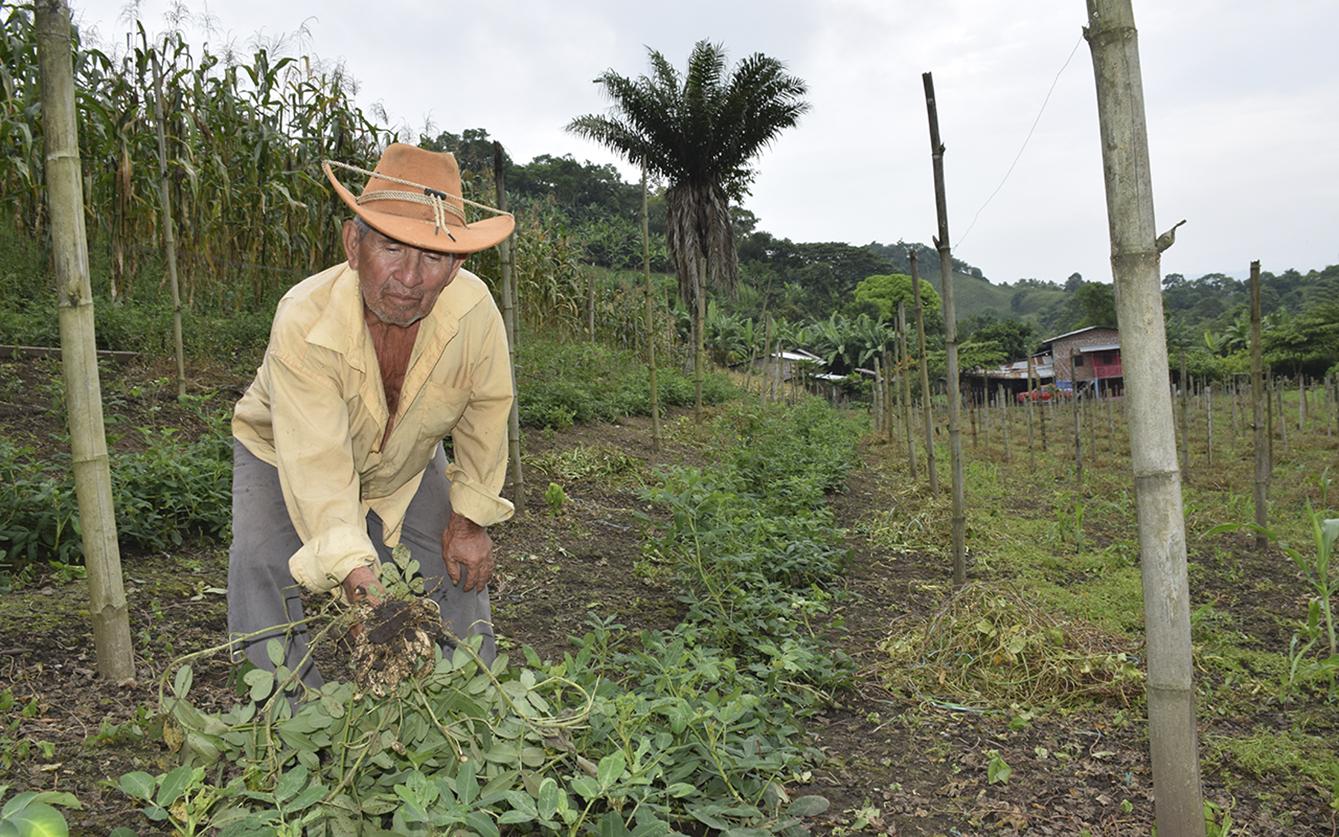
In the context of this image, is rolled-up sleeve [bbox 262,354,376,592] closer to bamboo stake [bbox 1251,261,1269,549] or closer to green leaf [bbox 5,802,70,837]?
green leaf [bbox 5,802,70,837]

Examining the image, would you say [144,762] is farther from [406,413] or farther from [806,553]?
[806,553]

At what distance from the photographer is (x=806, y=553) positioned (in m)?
4.77

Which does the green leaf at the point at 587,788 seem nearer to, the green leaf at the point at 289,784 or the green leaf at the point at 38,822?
the green leaf at the point at 289,784

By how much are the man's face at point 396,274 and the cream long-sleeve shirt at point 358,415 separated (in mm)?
68

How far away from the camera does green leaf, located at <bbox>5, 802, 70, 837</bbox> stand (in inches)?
48.8

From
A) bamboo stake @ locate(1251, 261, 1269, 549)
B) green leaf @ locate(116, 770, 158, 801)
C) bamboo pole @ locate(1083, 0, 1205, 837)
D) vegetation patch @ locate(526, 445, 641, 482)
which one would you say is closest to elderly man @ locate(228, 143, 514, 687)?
green leaf @ locate(116, 770, 158, 801)

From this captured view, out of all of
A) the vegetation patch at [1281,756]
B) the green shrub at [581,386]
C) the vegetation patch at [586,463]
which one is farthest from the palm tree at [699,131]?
the vegetation patch at [1281,756]

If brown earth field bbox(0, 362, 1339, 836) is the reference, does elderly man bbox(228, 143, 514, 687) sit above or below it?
above

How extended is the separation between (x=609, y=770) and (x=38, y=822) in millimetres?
852

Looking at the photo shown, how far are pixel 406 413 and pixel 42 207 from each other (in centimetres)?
665

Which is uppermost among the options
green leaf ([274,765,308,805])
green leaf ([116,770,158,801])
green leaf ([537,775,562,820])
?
green leaf ([116,770,158,801])

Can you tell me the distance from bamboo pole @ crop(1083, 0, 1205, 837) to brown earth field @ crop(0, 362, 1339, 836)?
2.70 ft

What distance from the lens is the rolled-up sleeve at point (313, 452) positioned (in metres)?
2.12

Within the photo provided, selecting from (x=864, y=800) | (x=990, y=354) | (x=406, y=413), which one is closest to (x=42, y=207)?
(x=406, y=413)
